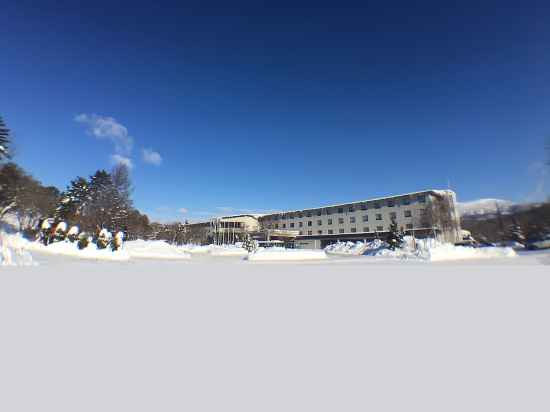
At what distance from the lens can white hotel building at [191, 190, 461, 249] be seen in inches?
1694

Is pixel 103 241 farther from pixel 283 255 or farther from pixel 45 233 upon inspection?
pixel 283 255

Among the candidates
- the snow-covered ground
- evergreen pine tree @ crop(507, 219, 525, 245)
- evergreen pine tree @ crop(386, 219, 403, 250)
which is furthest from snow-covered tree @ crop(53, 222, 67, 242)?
evergreen pine tree @ crop(507, 219, 525, 245)

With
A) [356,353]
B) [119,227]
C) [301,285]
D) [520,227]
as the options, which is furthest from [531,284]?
[119,227]

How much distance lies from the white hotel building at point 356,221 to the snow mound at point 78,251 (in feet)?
124

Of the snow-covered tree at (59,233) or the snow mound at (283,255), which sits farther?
the snow-covered tree at (59,233)

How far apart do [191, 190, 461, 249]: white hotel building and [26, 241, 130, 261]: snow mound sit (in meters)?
37.7

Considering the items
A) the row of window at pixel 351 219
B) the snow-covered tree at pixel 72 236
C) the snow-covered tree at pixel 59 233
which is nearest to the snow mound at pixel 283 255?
the snow-covered tree at pixel 72 236

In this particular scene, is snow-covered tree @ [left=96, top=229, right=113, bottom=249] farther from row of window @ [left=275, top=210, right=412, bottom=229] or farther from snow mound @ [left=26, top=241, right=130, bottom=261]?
row of window @ [left=275, top=210, right=412, bottom=229]

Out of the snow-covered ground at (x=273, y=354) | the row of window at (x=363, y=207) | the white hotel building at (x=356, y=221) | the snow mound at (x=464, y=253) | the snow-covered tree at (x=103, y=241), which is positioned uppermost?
the row of window at (x=363, y=207)

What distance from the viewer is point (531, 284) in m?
7.39

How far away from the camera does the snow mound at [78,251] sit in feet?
59.9

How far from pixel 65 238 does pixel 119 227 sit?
13020mm

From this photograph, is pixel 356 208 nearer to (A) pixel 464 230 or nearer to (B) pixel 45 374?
(A) pixel 464 230

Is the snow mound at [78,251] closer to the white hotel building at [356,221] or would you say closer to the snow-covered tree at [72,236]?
the snow-covered tree at [72,236]
